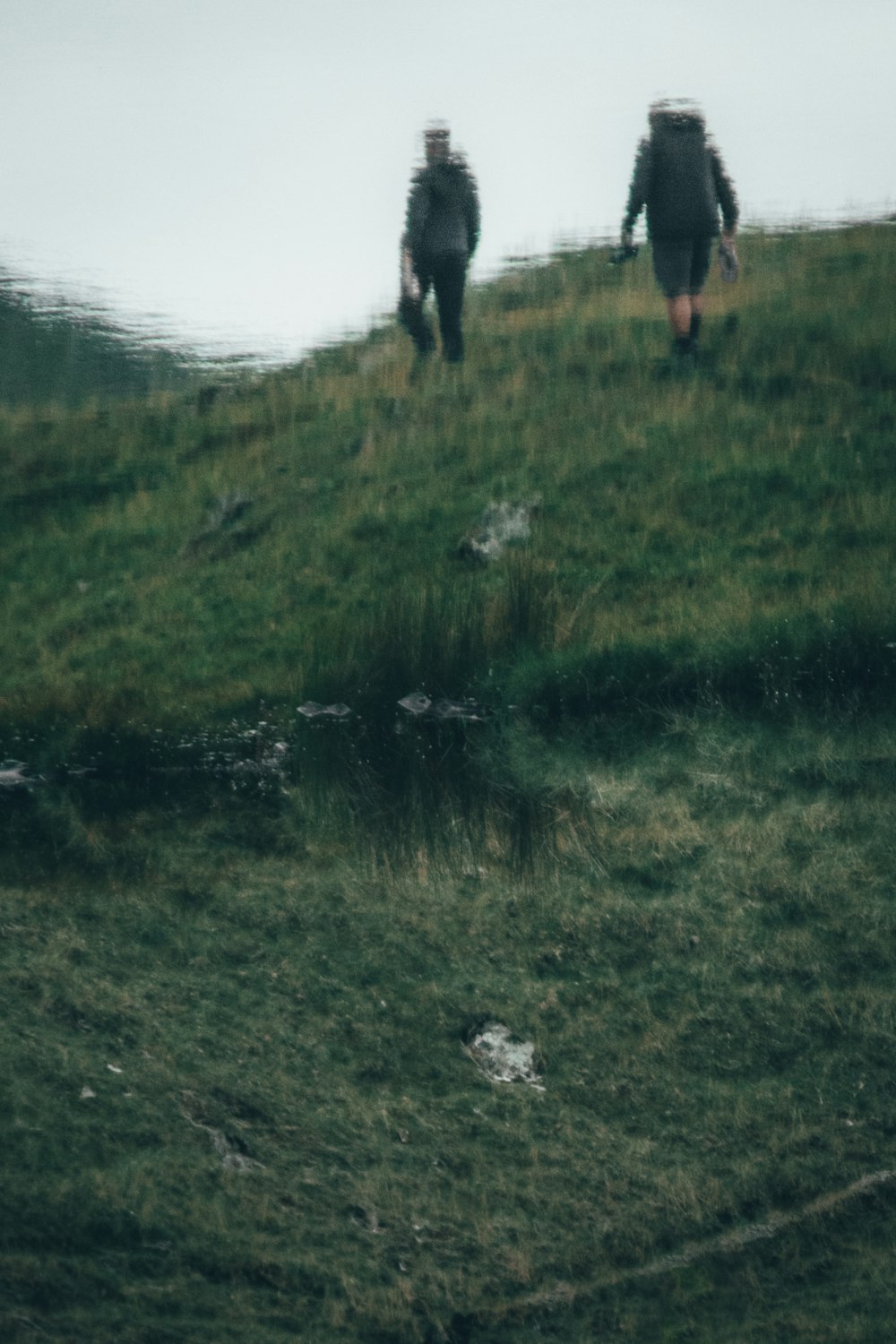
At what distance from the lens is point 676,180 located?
7688 millimetres

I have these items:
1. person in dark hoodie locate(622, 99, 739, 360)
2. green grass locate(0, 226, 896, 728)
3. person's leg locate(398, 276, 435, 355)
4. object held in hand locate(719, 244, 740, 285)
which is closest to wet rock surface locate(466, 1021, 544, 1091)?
green grass locate(0, 226, 896, 728)

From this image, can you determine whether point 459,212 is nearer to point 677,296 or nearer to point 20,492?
point 677,296

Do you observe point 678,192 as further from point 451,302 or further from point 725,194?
point 451,302

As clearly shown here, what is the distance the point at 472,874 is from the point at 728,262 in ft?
16.8

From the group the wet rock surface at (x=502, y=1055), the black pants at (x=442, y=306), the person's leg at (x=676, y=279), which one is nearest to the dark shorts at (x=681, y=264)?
the person's leg at (x=676, y=279)

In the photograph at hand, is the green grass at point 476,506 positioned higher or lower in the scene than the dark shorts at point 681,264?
lower

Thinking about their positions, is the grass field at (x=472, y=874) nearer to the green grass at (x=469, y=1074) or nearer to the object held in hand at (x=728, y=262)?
the green grass at (x=469, y=1074)

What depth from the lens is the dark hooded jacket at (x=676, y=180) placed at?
7.67 meters

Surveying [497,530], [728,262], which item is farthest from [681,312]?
[497,530]

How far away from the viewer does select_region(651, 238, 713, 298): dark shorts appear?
7891 millimetres

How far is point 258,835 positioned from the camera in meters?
4.99

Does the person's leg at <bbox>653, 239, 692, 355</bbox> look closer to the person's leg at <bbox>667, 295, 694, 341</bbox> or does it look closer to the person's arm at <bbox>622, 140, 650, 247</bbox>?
the person's leg at <bbox>667, 295, 694, 341</bbox>

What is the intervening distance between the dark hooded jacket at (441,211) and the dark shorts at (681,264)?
115 centimetres

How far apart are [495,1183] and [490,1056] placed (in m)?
0.41
